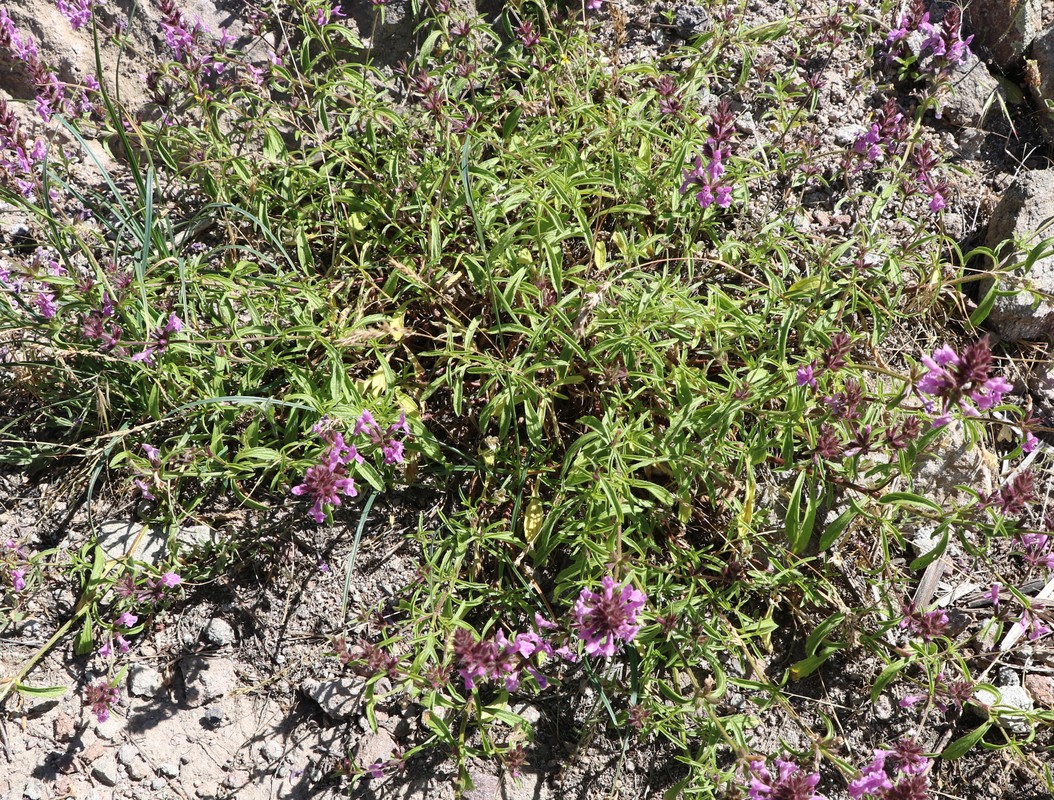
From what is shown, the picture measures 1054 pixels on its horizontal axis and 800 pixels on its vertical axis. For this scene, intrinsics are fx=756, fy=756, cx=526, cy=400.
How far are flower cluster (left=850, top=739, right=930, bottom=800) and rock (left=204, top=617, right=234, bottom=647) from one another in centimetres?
284

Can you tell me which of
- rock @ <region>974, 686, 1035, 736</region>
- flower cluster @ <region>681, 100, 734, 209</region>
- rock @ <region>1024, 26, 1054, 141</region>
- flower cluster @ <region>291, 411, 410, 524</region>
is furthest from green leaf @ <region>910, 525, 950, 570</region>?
rock @ <region>1024, 26, 1054, 141</region>

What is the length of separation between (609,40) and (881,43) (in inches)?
70.3

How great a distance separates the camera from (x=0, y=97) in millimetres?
4547

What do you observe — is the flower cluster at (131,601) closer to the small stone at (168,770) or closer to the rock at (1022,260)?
the small stone at (168,770)

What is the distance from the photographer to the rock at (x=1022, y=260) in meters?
4.07

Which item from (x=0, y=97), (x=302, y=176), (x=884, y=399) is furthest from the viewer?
(x=0, y=97)

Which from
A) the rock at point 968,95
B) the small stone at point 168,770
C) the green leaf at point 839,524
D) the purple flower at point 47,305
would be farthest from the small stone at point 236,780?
the rock at point 968,95

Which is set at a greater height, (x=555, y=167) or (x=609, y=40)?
(x=609, y=40)

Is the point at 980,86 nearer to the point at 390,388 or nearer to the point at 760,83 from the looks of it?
the point at 760,83

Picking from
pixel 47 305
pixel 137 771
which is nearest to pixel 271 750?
pixel 137 771

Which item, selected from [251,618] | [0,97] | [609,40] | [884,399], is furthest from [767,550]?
[0,97]

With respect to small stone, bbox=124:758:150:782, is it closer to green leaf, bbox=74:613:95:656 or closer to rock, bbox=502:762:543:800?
green leaf, bbox=74:613:95:656

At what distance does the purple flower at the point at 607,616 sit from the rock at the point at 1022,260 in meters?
2.82

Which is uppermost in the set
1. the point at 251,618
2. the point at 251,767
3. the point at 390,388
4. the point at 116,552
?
the point at 390,388
